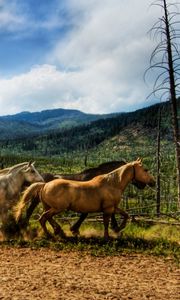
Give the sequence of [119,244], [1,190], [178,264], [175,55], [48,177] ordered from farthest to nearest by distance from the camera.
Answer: [48,177], [175,55], [1,190], [119,244], [178,264]

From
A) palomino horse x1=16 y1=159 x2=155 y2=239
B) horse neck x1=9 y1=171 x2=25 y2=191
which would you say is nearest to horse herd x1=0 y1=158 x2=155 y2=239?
palomino horse x1=16 y1=159 x2=155 y2=239

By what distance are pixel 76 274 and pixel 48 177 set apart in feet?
46.2

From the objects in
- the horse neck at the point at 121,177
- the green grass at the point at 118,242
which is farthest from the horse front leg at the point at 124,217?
the horse neck at the point at 121,177

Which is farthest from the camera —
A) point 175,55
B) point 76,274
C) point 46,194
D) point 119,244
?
point 175,55

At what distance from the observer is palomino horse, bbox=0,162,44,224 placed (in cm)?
1539

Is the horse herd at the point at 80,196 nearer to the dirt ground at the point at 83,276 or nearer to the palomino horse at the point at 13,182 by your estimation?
the palomino horse at the point at 13,182

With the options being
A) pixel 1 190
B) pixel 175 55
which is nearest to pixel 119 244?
pixel 1 190

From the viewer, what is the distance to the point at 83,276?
9.42 metres

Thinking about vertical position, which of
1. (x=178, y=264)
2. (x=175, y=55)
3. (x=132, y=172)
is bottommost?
(x=178, y=264)

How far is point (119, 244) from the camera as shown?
1288cm

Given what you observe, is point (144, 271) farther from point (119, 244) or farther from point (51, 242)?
point (51, 242)

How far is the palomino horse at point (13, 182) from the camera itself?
1539 centimetres

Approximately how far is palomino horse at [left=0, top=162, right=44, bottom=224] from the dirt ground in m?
3.27

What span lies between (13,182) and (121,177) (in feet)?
13.1
